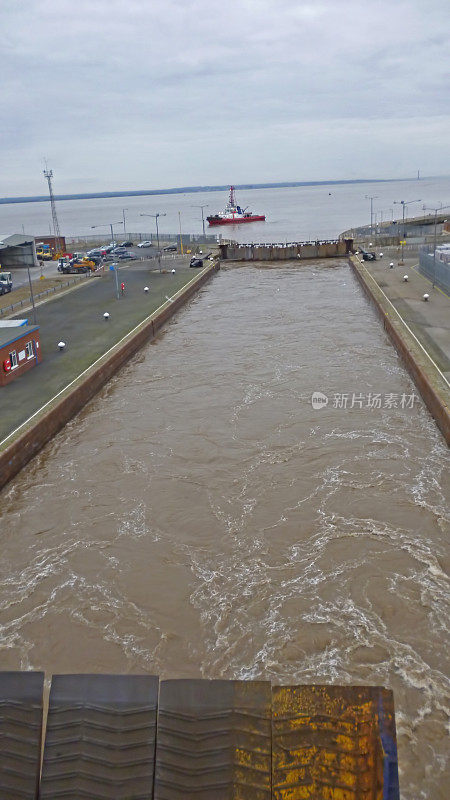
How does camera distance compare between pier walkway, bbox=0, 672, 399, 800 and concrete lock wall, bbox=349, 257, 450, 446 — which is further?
concrete lock wall, bbox=349, 257, 450, 446

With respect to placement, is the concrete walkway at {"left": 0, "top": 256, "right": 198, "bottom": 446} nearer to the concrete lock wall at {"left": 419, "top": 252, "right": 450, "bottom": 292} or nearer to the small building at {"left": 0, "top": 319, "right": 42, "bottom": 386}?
the small building at {"left": 0, "top": 319, "right": 42, "bottom": 386}

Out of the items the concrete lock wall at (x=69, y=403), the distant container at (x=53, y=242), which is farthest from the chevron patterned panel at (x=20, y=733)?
the distant container at (x=53, y=242)

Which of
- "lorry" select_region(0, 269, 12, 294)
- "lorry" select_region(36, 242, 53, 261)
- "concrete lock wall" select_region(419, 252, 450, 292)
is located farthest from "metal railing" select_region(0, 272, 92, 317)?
"concrete lock wall" select_region(419, 252, 450, 292)

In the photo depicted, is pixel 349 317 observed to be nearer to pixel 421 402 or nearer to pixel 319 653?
pixel 421 402

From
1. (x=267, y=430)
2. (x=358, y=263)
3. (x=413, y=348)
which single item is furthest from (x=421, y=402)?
(x=358, y=263)

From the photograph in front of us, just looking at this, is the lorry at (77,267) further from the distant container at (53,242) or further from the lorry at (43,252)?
the distant container at (53,242)
